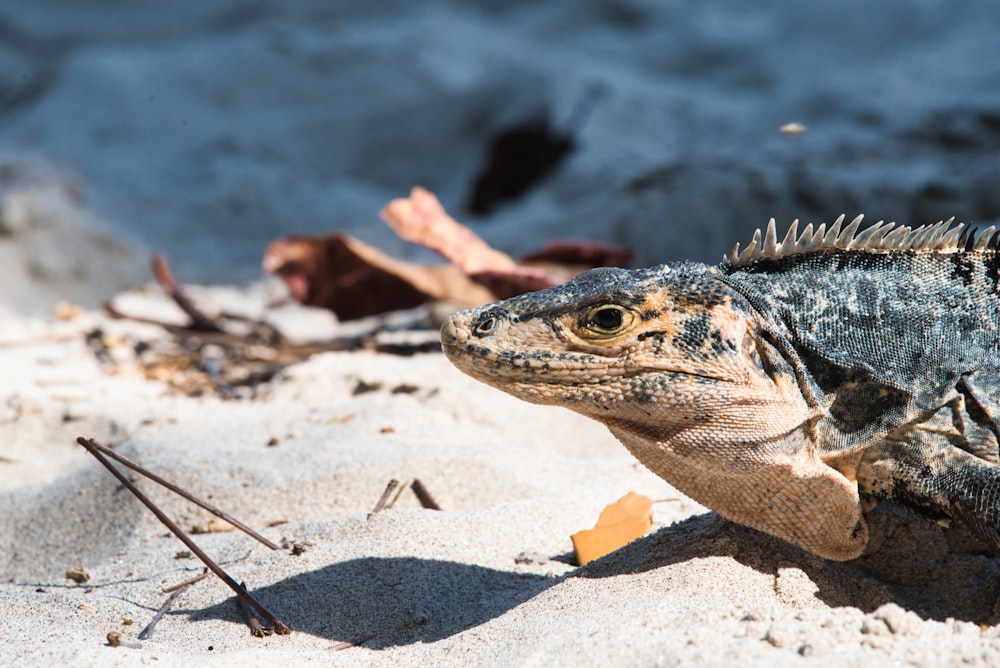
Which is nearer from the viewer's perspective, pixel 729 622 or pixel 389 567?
pixel 729 622

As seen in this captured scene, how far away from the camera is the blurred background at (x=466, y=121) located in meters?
7.71

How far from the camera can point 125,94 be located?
10125mm

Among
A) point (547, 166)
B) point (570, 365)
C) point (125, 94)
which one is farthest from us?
point (125, 94)

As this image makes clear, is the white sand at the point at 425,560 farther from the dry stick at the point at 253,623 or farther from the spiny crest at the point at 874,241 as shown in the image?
the spiny crest at the point at 874,241

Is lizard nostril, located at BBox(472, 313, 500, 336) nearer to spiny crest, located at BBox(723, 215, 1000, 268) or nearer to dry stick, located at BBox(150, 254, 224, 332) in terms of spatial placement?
spiny crest, located at BBox(723, 215, 1000, 268)

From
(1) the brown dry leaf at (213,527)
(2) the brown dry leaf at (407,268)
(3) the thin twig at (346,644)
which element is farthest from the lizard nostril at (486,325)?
(2) the brown dry leaf at (407,268)

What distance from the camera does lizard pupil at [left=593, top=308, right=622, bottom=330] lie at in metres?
2.74

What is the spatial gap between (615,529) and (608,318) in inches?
33.6

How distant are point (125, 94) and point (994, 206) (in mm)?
7328

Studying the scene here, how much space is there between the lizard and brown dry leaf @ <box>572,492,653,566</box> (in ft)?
1.77

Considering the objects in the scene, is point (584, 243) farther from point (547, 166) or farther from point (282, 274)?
point (547, 166)

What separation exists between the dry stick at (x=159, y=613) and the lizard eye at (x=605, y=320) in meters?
1.32

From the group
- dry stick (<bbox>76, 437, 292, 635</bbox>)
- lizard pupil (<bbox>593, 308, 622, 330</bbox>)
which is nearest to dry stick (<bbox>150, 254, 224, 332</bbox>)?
dry stick (<bbox>76, 437, 292, 635</bbox>)

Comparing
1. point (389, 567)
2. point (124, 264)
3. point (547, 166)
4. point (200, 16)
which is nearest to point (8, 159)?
point (124, 264)
